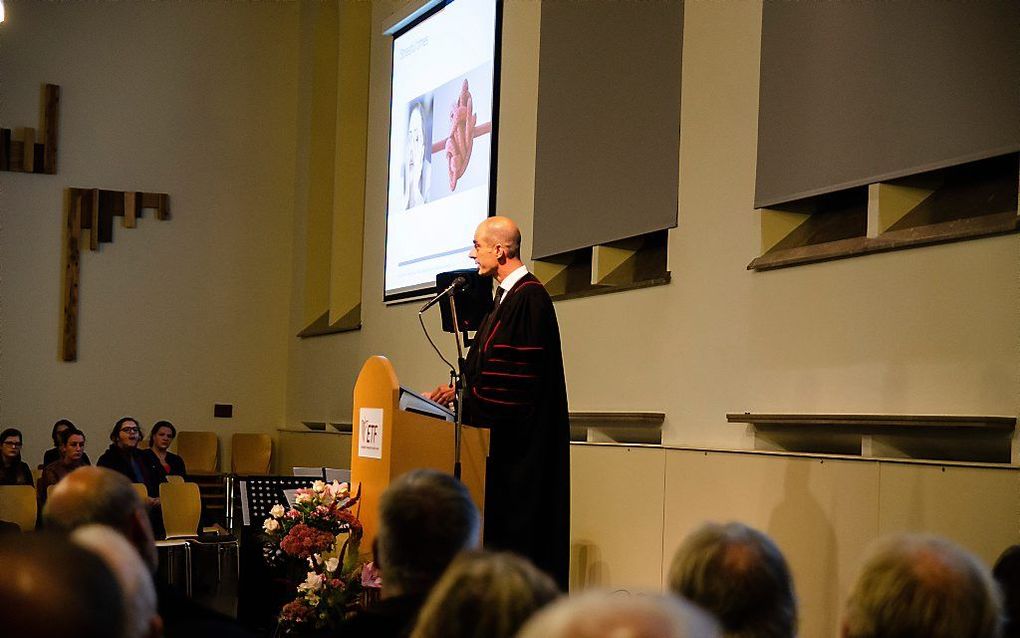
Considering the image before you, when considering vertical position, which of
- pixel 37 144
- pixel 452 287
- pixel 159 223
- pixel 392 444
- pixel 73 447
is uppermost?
pixel 37 144

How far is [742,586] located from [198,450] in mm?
Answer: 10311

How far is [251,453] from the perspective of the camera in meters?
11.6

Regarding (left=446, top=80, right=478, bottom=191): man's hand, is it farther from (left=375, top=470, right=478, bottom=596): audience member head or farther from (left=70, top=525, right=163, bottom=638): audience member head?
(left=70, top=525, right=163, bottom=638): audience member head

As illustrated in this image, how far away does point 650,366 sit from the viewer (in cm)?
596

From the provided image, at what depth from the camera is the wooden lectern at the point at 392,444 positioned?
14.2 feet

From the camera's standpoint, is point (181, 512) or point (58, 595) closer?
point (58, 595)

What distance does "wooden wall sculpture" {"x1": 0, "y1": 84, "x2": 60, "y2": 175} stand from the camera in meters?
11.1

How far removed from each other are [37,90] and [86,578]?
11.3 metres

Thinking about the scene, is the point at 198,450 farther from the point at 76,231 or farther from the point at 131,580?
the point at 131,580

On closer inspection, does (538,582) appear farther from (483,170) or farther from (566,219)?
(483,170)

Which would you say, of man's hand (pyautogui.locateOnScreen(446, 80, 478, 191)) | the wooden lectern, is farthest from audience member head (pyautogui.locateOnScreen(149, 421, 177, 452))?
the wooden lectern

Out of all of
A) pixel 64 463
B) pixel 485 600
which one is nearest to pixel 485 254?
pixel 485 600

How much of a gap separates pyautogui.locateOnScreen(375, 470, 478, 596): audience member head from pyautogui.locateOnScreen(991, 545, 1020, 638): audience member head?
1148mm

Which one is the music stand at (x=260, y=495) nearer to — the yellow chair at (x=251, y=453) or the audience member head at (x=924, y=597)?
the audience member head at (x=924, y=597)
